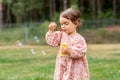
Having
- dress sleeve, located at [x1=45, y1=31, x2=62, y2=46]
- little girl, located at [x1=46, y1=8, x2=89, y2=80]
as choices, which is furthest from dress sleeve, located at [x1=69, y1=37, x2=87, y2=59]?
dress sleeve, located at [x1=45, y1=31, x2=62, y2=46]

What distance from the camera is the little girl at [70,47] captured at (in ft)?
20.0

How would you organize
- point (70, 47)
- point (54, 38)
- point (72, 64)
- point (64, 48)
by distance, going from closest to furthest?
point (64, 48) < point (70, 47) < point (72, 64) < point (54, 38)

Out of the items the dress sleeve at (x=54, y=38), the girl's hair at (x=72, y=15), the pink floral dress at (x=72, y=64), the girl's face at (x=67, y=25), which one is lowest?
the pink floral dress at (x=72, y=64)

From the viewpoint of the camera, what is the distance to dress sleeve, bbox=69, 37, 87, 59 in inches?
237

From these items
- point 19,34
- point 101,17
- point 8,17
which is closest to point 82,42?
point 19,34

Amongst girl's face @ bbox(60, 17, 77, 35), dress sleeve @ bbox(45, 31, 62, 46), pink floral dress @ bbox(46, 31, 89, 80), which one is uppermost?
girl's face @ bbox(60, 17, 77, 35)

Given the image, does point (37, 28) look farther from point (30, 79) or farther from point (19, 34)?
point (30, 79)

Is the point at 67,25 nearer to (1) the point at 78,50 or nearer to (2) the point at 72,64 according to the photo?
(1) the point at 78,50

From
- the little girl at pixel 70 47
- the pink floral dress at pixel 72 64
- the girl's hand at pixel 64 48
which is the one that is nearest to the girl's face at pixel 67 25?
the little girl at pixel 70 47

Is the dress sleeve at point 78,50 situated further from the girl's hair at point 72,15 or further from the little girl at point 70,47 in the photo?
the girl's hair at point 72,15

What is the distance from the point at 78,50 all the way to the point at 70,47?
0.12 metres

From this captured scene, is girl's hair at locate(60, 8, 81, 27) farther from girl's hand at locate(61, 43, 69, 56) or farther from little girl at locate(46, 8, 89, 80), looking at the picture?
girl's hand at locate(61, 43, 69, 56)

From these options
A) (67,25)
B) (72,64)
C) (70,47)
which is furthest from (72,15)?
(72,64)

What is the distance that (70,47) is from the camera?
238 inches
